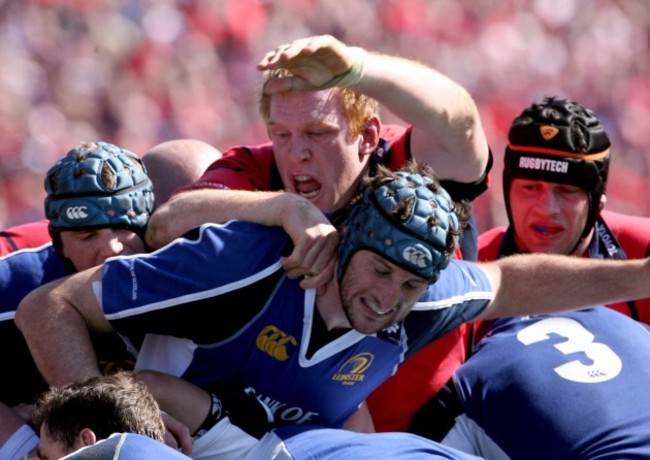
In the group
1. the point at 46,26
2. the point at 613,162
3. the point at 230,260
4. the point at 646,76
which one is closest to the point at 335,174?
the point at 230,260

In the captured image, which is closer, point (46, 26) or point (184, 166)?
point (184, 166)

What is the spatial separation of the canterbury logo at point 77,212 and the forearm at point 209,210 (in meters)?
0.19

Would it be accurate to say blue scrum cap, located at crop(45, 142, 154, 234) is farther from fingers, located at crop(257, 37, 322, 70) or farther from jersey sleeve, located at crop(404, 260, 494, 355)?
jersey sleeve, located at crop(404, 260, 494, 355)

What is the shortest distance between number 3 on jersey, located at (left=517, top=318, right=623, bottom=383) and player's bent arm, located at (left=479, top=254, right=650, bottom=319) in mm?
141

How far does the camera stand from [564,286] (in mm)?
3506

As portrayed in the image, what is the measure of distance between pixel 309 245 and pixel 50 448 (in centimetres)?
89

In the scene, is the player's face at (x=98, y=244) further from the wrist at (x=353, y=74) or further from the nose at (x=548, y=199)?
the nose at (x=548, y=199)

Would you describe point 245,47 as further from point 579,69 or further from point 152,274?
point 152,274

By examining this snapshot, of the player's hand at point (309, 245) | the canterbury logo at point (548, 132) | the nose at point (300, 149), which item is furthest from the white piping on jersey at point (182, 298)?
the canterbury logo at point (548, 132)

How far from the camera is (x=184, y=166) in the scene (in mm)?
4535

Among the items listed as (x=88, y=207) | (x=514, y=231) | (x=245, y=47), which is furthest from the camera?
(x=245, y=47)

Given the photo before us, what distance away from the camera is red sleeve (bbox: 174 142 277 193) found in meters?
3.77

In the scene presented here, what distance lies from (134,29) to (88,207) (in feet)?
7.78

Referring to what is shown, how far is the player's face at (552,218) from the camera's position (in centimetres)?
426
